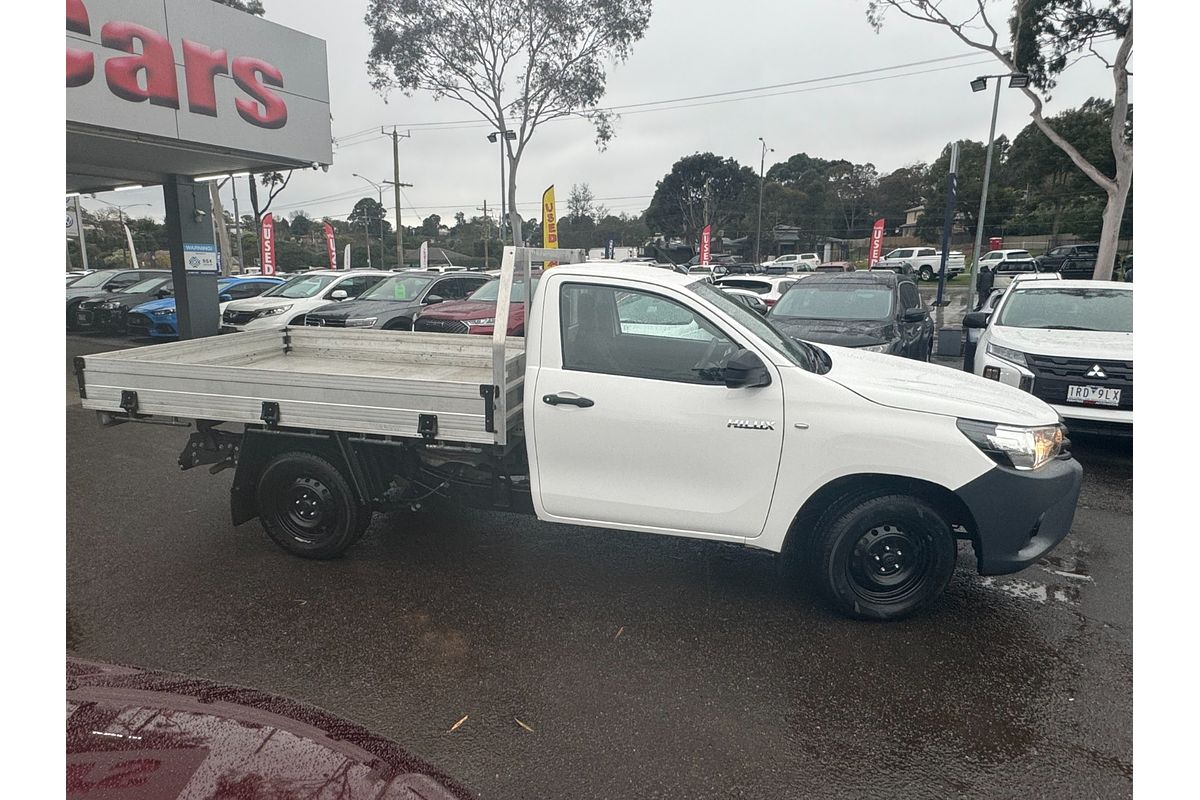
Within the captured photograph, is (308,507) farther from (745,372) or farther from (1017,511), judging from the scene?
(1017,511)

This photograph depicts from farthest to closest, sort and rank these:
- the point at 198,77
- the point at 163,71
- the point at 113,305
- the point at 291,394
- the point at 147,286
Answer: the point at 147,286 → the point at 113,305 → the point at 198,77 → the point at 163,71 → the point at 291,394

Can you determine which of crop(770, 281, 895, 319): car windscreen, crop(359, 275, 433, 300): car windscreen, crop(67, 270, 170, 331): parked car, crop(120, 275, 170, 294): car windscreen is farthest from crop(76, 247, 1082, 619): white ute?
crop(67, 270, 170, 331): parked car

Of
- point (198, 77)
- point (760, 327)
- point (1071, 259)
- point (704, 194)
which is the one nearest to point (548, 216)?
point (198, 77)

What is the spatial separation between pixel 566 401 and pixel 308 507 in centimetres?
198

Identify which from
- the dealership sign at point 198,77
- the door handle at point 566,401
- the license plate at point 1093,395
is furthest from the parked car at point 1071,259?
the door handle at point 566,401

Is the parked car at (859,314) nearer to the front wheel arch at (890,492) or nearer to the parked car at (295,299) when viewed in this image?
the front wheel arch at (890,492)

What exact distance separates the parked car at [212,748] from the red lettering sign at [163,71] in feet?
29.0

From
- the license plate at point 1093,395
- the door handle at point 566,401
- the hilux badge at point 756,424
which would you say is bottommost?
the license plate at point 1093,395

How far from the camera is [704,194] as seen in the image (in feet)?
208

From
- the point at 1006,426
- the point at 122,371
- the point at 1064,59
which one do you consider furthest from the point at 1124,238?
the point at 122,371

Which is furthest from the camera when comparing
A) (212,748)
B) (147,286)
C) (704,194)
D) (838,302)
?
(704,194)

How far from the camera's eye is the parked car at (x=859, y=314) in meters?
8.46

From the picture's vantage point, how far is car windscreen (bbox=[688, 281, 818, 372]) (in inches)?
154

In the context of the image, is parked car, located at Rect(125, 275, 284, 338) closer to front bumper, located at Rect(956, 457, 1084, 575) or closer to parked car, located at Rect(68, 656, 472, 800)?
parked car, located at Rect(68, 656, 472, 800)
